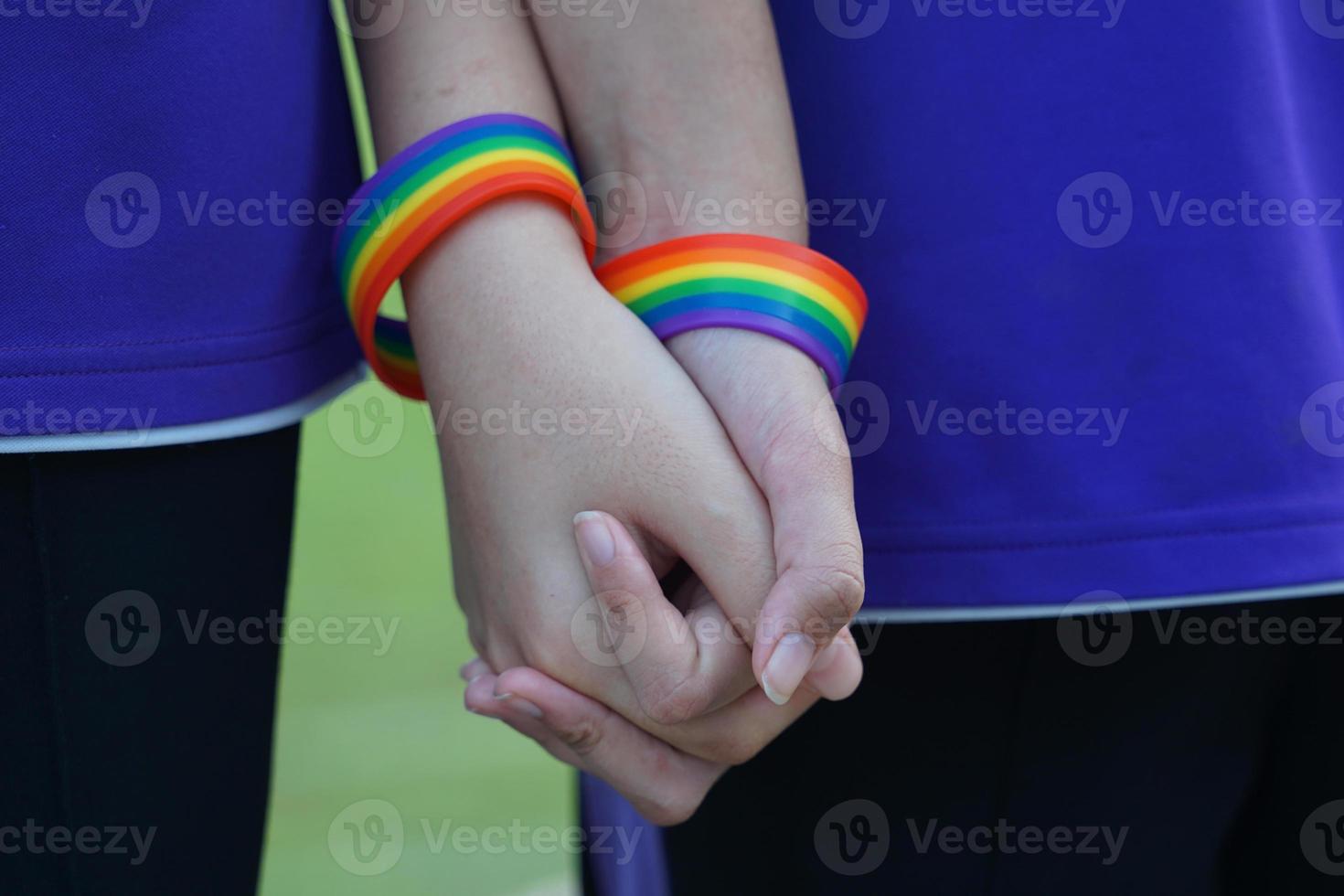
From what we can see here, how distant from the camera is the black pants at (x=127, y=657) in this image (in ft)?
1.65

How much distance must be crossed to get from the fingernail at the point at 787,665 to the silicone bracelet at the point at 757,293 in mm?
130

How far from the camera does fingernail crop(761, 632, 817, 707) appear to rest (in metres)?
0.48

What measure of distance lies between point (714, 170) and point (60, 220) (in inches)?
10.3

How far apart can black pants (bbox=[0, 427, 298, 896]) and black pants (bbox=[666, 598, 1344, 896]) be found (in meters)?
0.28

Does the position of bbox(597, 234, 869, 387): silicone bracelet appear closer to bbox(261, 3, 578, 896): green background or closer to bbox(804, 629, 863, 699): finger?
bbox(804, 629, 863, 699): finger

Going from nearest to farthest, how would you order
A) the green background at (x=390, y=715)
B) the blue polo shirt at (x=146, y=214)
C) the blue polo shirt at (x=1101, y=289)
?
the blue polo shirt at (x=146, y=214) < the blue polo shirt at (x=1101, y=289) < the green background at (x=390, y=715)

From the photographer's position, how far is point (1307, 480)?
592 mm

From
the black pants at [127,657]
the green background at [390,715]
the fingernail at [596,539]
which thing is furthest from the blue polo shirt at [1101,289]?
the green background at [390,715]

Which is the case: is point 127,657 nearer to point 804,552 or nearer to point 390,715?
point 804,552

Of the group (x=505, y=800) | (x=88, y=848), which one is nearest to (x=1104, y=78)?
(x=88, y=848)

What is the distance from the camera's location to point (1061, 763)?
654 mm

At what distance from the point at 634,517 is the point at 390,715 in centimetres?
184

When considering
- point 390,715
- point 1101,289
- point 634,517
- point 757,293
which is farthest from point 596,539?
point 390,715

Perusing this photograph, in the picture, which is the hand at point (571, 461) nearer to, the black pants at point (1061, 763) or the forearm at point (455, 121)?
the forearm at point (455, 121)
